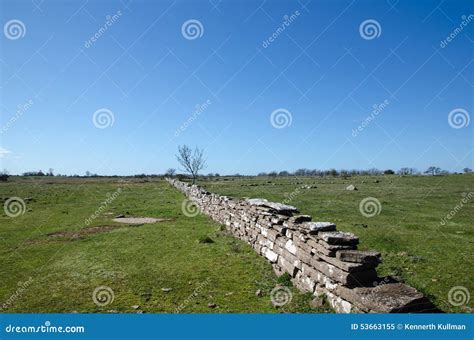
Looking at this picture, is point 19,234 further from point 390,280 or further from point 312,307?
point 390,280

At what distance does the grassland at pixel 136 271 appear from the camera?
8602mm

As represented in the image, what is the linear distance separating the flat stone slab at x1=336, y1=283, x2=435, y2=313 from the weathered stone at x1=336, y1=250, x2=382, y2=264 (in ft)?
1.79

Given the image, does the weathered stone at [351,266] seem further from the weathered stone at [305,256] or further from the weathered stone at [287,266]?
the weathered stone at [287,266]

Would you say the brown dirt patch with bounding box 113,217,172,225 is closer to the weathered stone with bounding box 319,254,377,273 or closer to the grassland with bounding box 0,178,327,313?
the grassland with bounding box 0,178,327,313

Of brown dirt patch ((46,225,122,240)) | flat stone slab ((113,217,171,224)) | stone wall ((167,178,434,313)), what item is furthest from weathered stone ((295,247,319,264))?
flat stone slab ((113,217,171,224))

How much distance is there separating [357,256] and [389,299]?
124cm

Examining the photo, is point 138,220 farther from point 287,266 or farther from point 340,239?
point 340,239

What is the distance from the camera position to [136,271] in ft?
36.7

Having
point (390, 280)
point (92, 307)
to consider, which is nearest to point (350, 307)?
point (390, 280)

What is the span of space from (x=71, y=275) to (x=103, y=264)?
Result: 1.21 m

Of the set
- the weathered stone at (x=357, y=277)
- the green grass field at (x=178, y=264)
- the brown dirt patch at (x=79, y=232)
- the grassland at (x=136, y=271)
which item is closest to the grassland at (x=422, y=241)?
the green grass field at (x=178, y=264)

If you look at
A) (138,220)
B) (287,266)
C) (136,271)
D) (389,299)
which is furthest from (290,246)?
(138,220)

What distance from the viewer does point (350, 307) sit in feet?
23.0

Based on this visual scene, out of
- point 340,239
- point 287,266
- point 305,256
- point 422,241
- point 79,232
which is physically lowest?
point 79,232
